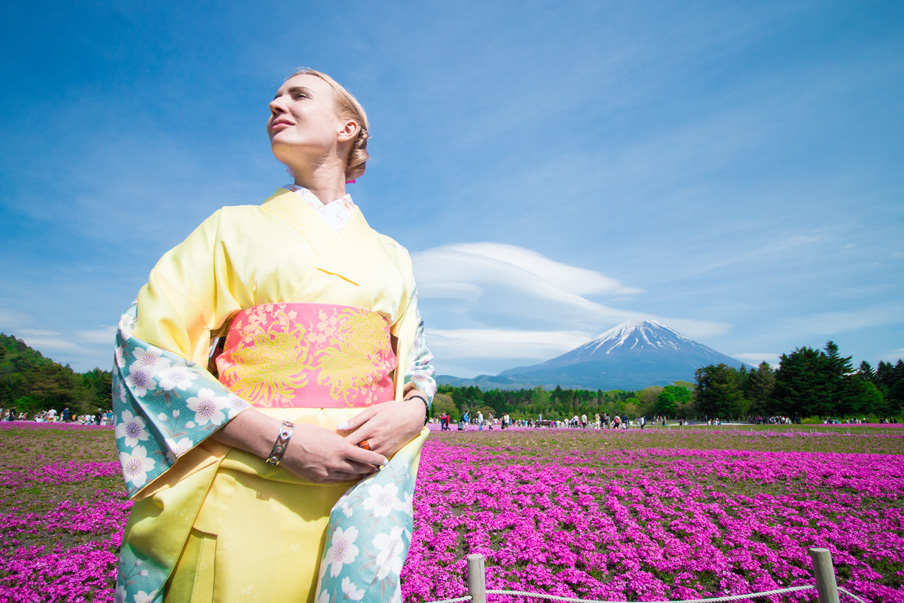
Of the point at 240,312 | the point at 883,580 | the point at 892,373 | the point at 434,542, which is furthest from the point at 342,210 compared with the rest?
the point at 892,373

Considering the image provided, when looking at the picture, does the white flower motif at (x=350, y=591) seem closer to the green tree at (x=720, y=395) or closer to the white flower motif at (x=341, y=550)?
the white flower motif at (x=341, y=550)

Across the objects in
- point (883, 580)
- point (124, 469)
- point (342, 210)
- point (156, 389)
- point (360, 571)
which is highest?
point (342, 210)

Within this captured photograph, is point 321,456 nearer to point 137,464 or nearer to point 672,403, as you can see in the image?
point 137,464

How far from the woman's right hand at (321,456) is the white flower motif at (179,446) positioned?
0.78 feet

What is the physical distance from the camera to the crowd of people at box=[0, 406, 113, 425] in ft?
118

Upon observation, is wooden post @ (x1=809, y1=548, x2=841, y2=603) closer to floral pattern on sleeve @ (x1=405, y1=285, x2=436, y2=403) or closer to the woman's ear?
floral pattern on sleeve @ (x1=405, y1=285, x2=436, y2=403)

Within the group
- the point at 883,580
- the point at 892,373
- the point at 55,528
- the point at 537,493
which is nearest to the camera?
the point at 883,580

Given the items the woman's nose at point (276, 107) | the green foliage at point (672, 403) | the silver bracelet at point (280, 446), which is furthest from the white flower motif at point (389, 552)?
the green foliage at point (672, 403)

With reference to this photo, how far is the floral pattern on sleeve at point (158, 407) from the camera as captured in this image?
47.7 inches

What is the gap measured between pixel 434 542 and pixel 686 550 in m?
3.21

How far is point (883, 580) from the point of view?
501 cm

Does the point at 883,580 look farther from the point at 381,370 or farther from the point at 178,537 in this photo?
the point at 178,537

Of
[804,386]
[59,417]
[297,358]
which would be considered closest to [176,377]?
[297,358]

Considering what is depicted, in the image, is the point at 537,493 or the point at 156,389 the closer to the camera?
the point at 156,389
